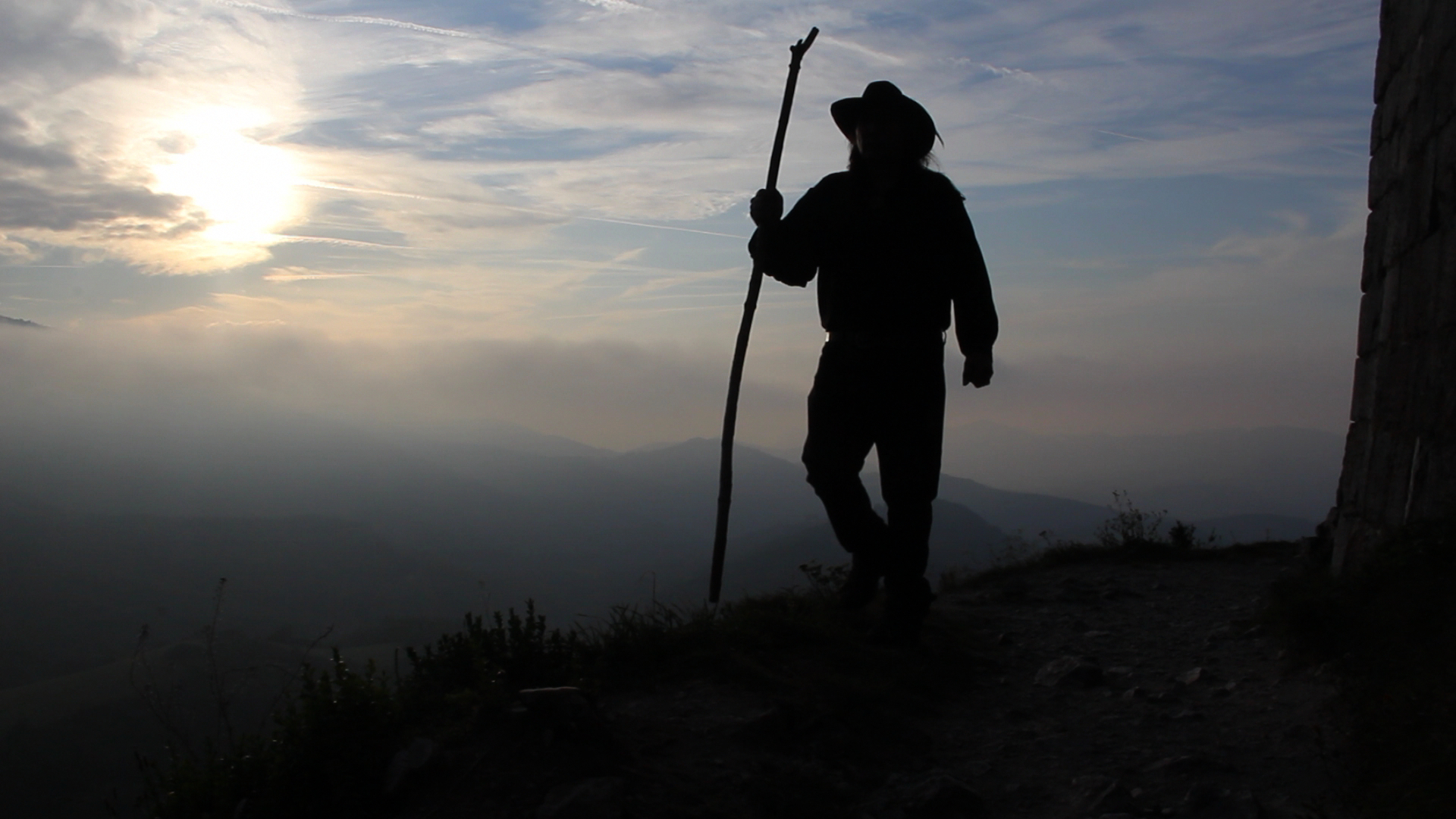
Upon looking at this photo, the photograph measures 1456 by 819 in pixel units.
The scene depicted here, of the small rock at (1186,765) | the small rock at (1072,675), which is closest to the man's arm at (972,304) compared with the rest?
the small rock at (1072,675)

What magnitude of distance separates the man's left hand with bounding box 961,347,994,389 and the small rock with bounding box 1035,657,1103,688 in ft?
4.29

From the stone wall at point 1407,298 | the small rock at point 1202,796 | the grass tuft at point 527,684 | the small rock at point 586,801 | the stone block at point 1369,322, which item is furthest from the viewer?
the stone block at point 1369,322

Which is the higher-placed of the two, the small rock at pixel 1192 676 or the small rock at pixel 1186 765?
the small rock at pixel 1192 676

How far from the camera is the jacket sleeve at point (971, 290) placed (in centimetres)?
408

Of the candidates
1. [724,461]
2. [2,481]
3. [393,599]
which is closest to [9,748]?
[393,599]

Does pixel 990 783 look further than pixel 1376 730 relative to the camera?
Yes

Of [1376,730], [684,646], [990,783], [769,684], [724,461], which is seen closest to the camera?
[1376,730]

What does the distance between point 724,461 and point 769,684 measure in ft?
4.73

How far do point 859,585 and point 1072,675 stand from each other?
1093 mm

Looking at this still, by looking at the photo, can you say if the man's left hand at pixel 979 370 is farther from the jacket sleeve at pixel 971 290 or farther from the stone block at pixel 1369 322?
the stone block at pixel 1369 322

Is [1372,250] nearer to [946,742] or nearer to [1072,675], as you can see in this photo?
[1072,675]

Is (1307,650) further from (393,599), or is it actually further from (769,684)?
(393,599)

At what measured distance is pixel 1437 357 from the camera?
12.3ft

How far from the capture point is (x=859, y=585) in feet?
14.9
